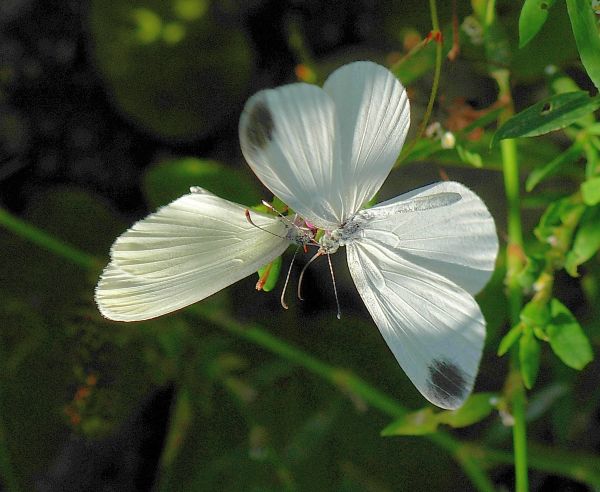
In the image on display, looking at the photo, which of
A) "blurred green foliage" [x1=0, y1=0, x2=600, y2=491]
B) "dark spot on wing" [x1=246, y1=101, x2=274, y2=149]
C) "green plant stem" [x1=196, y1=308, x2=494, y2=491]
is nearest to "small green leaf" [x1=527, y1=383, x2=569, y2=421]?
"blurred green foliage" [x1=0, y1=0, x2=600, y2=491]

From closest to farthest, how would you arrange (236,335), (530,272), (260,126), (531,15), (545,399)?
1. (260,126)
2. (531,15)
3. (530,272)
4. (545,399)
5. (236,335)

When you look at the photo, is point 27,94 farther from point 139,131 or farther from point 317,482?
point 317,482

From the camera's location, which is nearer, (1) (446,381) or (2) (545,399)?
(1) (446,381)

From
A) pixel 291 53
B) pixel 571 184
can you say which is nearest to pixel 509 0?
pixel 571 184

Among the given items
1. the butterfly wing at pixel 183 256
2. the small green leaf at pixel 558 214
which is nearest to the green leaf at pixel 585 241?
the small green leaf at pixel 558 214

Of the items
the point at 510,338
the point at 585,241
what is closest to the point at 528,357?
the point at 510,338

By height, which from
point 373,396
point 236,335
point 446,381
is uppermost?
point 446,381

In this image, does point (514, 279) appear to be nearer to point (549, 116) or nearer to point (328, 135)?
point (549, 116)
